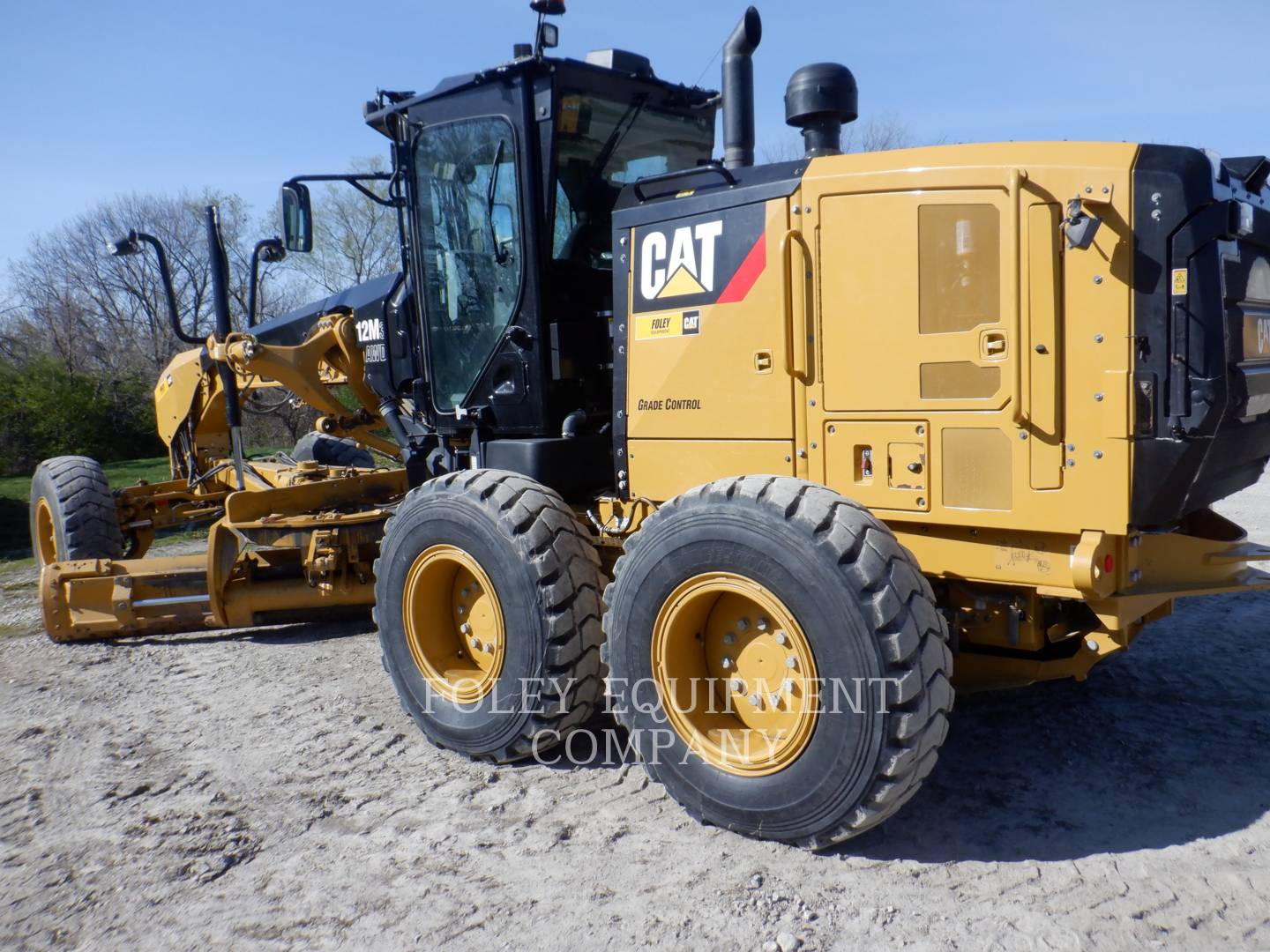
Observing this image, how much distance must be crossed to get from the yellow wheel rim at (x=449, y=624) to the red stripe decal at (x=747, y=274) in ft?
5.27

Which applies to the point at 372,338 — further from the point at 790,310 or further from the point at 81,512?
the point at 790,310

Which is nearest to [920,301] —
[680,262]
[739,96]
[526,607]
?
[680,262]

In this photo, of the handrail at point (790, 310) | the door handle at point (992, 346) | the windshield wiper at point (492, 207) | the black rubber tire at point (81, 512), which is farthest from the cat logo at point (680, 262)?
the black rubber tire at point (81, 512)

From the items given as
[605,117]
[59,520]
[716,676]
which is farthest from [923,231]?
[59,520]

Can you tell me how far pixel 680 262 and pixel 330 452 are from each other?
568cm

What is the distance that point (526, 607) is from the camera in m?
4.05

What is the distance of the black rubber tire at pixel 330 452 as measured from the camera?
28.3 feet

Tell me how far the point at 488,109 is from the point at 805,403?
2236mm

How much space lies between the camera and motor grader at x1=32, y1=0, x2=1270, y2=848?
3064 millimetres

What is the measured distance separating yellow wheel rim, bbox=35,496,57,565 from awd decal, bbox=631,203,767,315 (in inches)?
237

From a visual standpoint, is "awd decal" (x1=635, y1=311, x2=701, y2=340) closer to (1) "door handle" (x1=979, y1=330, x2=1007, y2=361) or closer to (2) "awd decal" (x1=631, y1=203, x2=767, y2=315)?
(2) "awd decal" (x1=631, y1=203, x2=767, y2=315)

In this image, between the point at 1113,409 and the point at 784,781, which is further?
the point at 784,781

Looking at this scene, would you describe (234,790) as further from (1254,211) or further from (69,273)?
(69,273)

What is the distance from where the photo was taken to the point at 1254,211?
325cm
